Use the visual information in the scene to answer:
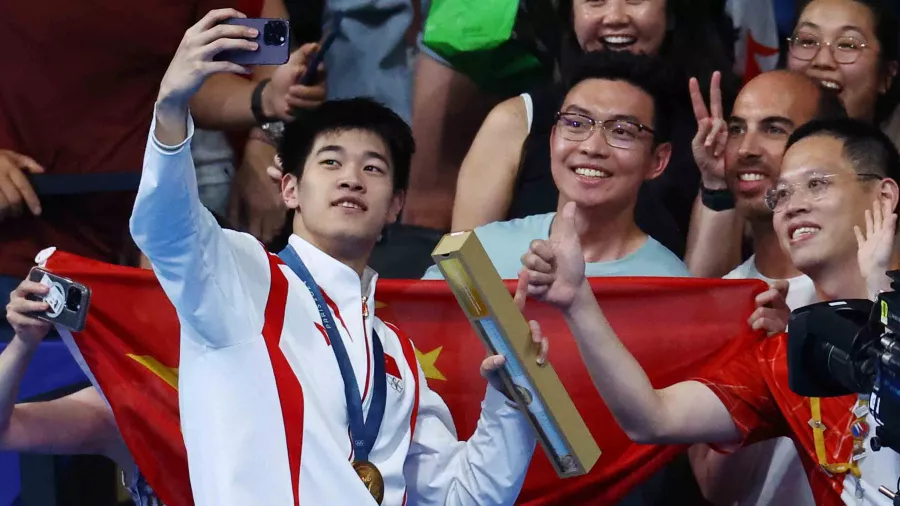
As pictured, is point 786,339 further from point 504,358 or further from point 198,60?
point 198,60

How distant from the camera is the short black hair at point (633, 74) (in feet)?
10.9

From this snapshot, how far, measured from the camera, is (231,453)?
Answer: 237 centimetres

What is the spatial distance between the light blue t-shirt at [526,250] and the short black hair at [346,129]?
37cm

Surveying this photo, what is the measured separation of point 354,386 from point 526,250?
80 centimetres

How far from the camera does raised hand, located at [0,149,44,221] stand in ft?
10.4

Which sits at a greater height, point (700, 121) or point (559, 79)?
point (559, 79)

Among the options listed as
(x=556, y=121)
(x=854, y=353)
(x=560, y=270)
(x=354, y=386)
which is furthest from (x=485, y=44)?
(x=854, y=353)

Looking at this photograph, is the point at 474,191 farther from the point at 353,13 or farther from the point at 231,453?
the point at 231,453

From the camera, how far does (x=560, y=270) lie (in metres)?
2.44

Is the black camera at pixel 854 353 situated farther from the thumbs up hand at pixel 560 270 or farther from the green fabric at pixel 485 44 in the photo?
the green fabric at pixel 485 44

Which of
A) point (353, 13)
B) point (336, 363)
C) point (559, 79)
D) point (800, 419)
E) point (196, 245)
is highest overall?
point (353, 13)

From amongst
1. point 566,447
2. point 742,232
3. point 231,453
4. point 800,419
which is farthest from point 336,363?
point 742,232

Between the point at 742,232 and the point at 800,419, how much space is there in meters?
0.87

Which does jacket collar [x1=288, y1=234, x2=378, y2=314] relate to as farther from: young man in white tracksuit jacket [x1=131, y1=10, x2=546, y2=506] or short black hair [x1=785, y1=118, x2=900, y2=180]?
short black hair [x1=785, y1=118, x2=900, y2=180]
